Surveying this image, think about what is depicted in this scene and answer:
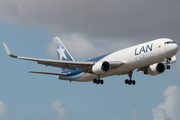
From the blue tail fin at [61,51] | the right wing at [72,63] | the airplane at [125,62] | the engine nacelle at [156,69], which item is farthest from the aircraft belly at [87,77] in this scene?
the engine nacelle at [156,69]

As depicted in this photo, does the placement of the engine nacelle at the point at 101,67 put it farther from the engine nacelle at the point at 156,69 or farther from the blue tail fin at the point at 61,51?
the blue tail fin at the point at 61,51

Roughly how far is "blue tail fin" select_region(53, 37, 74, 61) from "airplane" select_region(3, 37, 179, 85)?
471cm

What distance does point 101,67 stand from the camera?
37250 mm

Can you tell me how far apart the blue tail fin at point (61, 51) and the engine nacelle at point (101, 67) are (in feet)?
38.9

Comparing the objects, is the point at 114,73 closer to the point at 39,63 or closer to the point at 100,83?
the point at 100,83

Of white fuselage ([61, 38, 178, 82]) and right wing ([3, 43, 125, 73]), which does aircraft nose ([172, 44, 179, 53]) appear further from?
right wing ([3, 43, 125, 73])

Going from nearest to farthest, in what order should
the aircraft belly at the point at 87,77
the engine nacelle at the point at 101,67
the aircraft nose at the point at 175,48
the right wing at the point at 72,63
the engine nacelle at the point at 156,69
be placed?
the aircraft nose at the point at 175,48, the right wing at the point at 72,63, the engine nacelle at the point at 101,67, the engine nacelle at the point at 156,69, the aircraft belly at the point at 87,77

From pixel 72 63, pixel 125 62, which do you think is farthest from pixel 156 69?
pixel 72 63

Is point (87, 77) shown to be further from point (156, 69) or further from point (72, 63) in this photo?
point (156, 69)

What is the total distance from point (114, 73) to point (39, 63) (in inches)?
438

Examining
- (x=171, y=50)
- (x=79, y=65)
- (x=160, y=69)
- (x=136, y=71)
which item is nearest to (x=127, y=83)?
(x=136, y=71)

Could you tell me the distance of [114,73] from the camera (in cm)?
4050

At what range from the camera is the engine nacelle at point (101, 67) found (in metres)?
37.4

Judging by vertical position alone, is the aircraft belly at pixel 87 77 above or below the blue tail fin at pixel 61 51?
below
